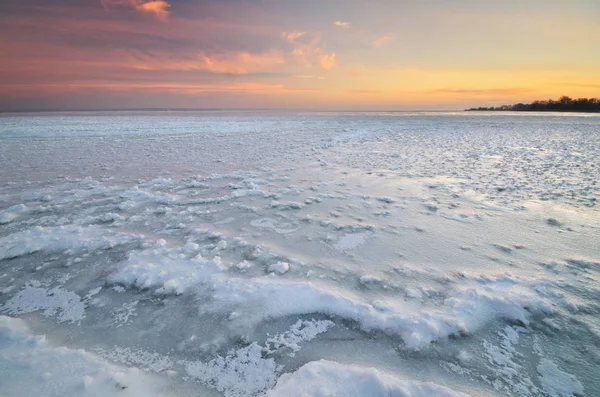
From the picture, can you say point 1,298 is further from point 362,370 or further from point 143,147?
point 143,147

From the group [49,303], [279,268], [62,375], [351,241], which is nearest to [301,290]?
[279,268]

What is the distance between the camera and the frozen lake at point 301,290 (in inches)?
76.1

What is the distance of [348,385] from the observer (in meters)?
1.84

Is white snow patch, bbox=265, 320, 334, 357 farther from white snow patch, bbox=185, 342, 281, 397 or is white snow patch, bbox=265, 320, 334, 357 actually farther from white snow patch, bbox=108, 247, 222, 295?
white snow patch, bbox=108, 247, 222, 295

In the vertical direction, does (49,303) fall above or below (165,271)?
below

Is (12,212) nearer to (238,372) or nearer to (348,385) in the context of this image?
(238,372)

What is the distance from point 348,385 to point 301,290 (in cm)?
100

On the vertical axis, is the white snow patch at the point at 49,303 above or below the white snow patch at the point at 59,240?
below

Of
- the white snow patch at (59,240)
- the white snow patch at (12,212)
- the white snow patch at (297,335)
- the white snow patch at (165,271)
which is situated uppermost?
the white snow patch at (12,212)

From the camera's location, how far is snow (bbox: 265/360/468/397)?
1.78 meters

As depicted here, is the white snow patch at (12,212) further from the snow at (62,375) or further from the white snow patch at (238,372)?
the white snow patch at (238,372)

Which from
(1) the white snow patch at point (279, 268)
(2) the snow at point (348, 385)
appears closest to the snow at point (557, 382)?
(2) the snow at point (348, 385)

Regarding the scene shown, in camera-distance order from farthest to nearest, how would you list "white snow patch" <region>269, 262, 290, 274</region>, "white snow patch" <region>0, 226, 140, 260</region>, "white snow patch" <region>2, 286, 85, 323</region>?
"white snow patch" <region>0, 226, 140, 260</region> → "white snow patch" <region>269, 262, 290, 274</region> → "white snow patch" <region>2, 286, 85, 323</region>

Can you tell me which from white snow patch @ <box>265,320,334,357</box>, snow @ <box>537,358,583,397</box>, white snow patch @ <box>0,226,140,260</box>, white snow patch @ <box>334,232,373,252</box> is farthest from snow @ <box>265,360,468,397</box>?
white snow patch @ <box>0,226,140,260</box>
